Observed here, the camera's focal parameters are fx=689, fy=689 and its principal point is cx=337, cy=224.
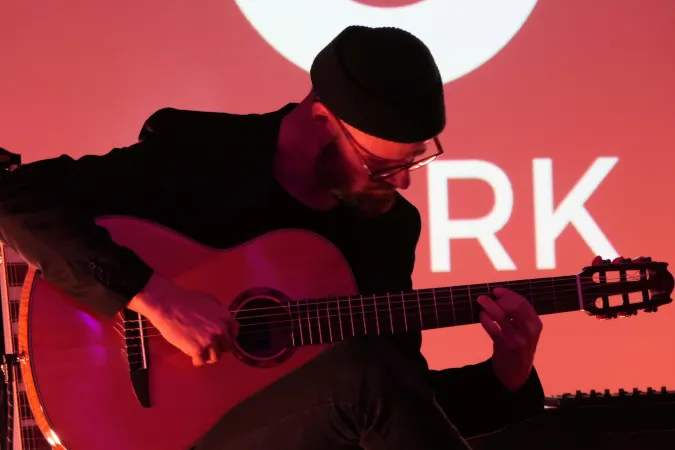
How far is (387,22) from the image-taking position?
7.67 feet

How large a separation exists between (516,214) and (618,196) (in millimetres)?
395

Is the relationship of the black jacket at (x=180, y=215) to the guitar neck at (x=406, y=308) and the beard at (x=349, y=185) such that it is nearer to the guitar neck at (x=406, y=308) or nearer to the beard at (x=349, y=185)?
the beard at (x=349, y=185)

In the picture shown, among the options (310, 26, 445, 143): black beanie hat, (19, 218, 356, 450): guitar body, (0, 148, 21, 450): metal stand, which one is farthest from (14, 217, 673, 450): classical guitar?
(310, 26, 445, 143): black beanie hat

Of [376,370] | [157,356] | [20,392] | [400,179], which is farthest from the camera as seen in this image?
[20,392]

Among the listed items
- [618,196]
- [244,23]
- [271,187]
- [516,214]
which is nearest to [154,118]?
[271,187]

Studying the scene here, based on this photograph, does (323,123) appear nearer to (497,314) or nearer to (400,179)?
(400,179)

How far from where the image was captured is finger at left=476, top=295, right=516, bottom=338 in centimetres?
134

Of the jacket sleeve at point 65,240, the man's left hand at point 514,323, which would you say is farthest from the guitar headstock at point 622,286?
the jacket sleeve at point 65,240

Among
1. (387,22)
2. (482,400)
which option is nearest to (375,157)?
(482,400)

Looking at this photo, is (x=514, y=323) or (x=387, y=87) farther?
(x=514, y=323)

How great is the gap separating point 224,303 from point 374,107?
45 centimetres

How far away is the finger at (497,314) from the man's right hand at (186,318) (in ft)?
1.63

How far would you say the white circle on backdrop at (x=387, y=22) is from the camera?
229 centimetres

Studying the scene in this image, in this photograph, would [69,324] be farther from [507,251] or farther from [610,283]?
[507,251]
